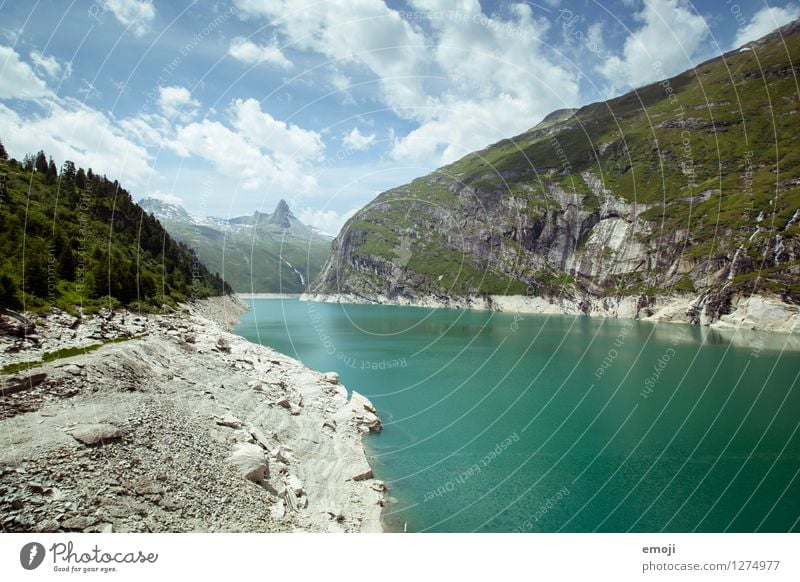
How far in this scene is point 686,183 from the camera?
10450 centimetres

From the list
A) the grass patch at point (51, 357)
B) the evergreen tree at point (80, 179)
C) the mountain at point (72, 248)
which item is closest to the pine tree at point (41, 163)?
the mountain at point (72, 248)

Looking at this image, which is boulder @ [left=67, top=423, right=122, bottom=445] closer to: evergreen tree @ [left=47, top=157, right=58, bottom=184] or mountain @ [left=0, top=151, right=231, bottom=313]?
mountain @ [left=0, top=151, right=231, bottom=313]

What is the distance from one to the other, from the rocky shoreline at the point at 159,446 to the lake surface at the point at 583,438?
250 centimetres

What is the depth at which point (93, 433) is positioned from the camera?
31.8 feet

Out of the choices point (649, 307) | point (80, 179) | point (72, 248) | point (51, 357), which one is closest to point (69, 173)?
point (80, 179)

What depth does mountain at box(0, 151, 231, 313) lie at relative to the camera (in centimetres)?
1912

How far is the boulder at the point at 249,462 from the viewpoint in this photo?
1161cm

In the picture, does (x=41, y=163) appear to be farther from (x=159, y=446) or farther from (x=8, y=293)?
(x=159, y=446)

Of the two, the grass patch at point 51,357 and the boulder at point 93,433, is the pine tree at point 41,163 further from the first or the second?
the boulder at point 93,433

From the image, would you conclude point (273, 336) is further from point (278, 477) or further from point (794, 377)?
point (794, 377)

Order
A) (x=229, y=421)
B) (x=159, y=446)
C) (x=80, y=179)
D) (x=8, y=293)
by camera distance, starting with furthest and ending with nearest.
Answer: (x=80, y=179), (x=8, y=293), (x=229, y=421), (x=159, y=446)

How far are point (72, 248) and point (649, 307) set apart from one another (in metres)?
97.4

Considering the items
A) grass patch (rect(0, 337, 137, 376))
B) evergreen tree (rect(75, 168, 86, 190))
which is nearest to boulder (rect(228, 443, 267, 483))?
grass patch (rect(0, 337, 137, 376))

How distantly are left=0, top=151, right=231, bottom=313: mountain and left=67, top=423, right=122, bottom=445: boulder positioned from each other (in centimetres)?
981
